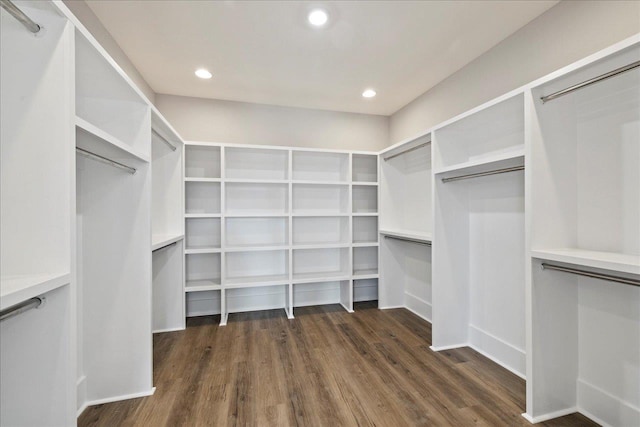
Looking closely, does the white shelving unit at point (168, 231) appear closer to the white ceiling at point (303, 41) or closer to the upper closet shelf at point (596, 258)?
the white ceiling at point (303, 41)

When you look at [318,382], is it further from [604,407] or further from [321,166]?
[321,166]

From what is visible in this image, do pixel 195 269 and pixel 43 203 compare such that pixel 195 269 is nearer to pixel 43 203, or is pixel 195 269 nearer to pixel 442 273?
pixel 43 203

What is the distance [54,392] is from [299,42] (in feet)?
8.08

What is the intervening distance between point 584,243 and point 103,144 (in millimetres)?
2744

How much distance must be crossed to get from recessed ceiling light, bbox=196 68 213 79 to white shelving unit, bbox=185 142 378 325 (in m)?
0.66

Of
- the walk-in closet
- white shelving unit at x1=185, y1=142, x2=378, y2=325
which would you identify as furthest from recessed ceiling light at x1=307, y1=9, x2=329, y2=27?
white shelving unit at x1=185, y1=142, x2=378, y2=325

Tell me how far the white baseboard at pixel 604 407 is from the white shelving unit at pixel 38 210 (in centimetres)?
256

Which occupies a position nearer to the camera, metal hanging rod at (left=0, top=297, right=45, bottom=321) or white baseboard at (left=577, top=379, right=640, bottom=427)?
metal hanging rod at (left=0, top=297, right=45, bottom=321)

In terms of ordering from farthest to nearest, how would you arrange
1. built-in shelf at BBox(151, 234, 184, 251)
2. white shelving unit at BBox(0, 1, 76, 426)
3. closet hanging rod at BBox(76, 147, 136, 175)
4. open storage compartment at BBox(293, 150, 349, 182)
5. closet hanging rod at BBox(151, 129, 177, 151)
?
1. open storage compartment at BBox(293, 150, 349, 182)
2. closet hanging rod at BBox(151, 129, 177, 151)
3. built-in shelf at BBox(151, 234, 184, 251)
4. closet hanging rod at BBox(76, 147, 136, 175)
5. white shelving unit at BBox(0, 1, 76, 426)

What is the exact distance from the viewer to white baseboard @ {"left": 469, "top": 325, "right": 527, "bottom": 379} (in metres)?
2.07

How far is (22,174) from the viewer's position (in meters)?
0.96

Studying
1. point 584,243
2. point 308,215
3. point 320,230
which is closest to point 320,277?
point 320,230


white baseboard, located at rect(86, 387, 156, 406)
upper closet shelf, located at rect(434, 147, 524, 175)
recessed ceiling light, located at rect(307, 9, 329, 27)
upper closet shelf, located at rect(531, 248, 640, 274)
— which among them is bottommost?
white baseboard, located at rect(86, 387, 156, 406)

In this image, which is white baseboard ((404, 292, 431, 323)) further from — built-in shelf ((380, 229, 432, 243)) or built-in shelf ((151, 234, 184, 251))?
built-in shelf ((151, 234, 184, 251))
